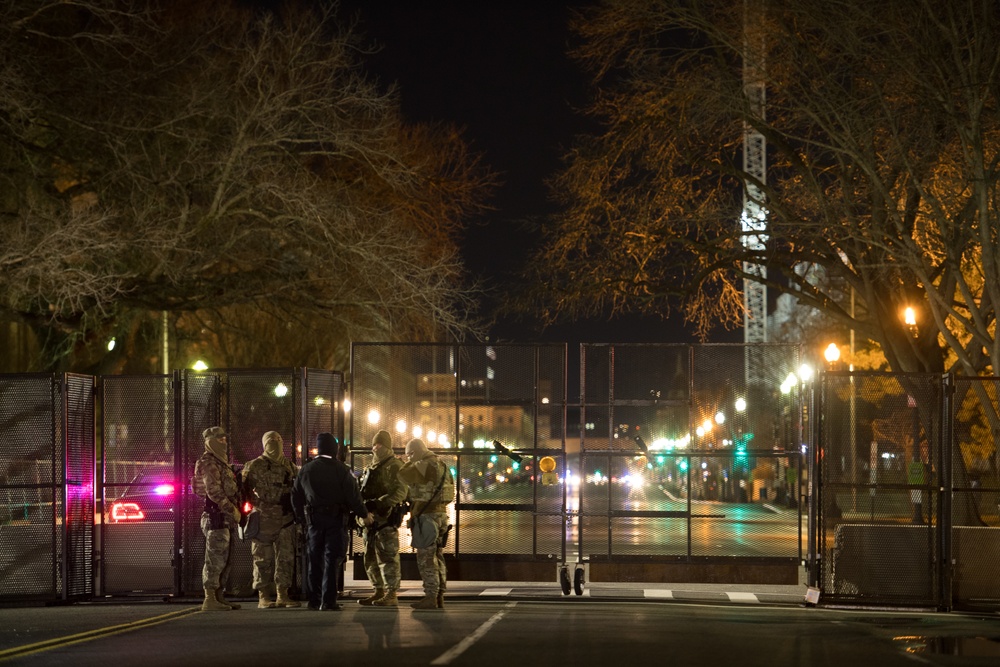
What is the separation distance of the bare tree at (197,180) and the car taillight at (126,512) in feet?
22.1

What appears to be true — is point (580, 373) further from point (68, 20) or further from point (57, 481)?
point (68, 20)

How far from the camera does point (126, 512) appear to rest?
699 inches

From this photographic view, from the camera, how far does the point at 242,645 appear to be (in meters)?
A: 12.2

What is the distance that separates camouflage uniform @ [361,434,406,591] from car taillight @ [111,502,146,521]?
3166 mm

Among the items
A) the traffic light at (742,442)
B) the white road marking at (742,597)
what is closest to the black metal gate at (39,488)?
the white road marking at (742,597)

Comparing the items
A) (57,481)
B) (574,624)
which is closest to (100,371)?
(57,481)

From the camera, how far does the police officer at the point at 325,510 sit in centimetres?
1555

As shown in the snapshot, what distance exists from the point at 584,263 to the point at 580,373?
41.7 feet

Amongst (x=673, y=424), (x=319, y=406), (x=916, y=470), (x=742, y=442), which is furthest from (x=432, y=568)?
(x=916, y=470)

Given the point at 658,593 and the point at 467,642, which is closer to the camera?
the point at 467,642

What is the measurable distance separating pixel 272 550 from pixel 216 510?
0.81 meters

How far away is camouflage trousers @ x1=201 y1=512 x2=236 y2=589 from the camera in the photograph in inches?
620

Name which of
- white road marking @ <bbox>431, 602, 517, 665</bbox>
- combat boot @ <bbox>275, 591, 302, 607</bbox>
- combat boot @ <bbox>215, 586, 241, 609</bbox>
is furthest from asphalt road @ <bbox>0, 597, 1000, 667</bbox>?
combat boot @ <bbox>275, 591, 302, 607</bbox>

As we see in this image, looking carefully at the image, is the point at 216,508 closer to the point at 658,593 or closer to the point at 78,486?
→ the point at 78,486
